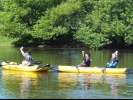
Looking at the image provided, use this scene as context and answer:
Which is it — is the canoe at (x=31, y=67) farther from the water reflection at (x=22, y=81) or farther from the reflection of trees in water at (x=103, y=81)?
the reflection of trees in water at (x=103, y=81)

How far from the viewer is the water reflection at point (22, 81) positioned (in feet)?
69.9

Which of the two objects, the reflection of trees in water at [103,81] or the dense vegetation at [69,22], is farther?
the dense vegetation at [69,22]

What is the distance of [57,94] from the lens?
68.8ft

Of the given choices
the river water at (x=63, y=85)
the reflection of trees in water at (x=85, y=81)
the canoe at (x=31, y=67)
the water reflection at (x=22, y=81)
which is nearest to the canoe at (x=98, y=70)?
the river water at (x=63, y=85)

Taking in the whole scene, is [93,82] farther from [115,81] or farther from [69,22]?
[69,22]

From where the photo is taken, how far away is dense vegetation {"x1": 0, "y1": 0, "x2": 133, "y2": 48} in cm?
6019

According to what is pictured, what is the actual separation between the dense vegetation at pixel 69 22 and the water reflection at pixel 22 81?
31673 millimetres

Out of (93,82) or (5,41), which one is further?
(5,41)

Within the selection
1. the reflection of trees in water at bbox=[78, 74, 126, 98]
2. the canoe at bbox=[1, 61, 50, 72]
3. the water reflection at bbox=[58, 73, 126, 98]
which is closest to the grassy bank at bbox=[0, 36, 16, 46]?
the canoe at bbox=[1, 61, 50, 72]

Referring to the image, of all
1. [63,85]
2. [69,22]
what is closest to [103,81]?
[63,85]

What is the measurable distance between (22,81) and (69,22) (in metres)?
40.6

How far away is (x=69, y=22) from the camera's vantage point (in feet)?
215

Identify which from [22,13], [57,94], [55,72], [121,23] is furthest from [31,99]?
[22,13]

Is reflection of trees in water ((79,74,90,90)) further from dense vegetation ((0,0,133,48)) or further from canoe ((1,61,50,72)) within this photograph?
dense vegetation ((0,0,133,48))
